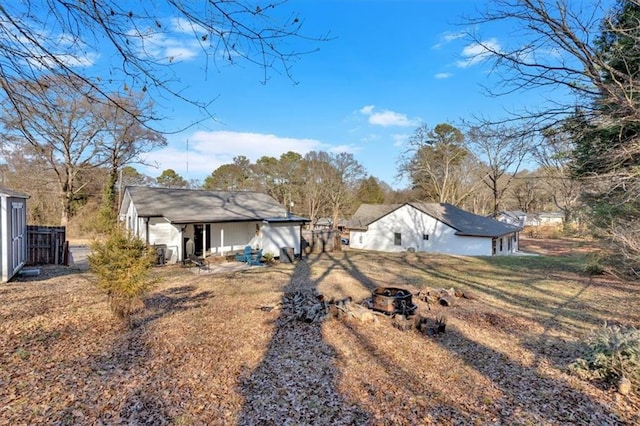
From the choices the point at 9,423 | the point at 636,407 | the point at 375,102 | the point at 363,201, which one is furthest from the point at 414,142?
the point at 9,423

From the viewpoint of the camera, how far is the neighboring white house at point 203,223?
49.8 ft

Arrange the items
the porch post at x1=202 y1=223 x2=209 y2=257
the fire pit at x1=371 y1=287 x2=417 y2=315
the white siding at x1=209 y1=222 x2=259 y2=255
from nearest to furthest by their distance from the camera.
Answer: the fire pit at x1=371 y1=287 x2=417 y2=315
the porch post at x1=202 y1=223 x2=209 y2=257
the white siding at x1=209 y1=222 x2=259 y2=255

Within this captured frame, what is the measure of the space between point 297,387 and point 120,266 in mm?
4221

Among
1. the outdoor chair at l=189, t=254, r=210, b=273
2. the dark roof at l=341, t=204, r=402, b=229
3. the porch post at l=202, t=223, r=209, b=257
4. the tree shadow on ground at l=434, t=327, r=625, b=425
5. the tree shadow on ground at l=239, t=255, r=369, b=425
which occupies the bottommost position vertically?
the tree shadow on ground at l=434, t=327, r=625, b=425

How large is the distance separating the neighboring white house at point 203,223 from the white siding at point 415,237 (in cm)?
1174

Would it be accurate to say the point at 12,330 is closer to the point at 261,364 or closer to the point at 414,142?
the point at 261,364

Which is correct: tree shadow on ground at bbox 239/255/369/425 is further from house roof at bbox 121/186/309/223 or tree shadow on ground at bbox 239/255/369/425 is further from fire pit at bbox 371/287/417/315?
house roof at bbox 121/186/309/223

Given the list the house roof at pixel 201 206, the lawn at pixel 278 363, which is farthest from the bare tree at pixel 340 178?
the lawn at pixel 278 363

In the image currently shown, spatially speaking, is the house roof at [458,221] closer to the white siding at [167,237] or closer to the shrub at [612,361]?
the white siding at [167,237]

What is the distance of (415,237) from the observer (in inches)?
1063

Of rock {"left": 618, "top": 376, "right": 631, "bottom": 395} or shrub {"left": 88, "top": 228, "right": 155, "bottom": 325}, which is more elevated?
shrub {"left": 88, "top": 228, "right": 155, "bottom": 325}

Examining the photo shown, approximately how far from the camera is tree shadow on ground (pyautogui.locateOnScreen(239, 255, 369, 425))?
3910 millimetres

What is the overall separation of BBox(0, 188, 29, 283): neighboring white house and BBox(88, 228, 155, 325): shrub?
5124 mm

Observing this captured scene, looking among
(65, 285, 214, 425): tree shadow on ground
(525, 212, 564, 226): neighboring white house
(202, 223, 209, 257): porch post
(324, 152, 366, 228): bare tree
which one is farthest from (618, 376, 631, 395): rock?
(525, 212, 564, 226): neighboring white house
